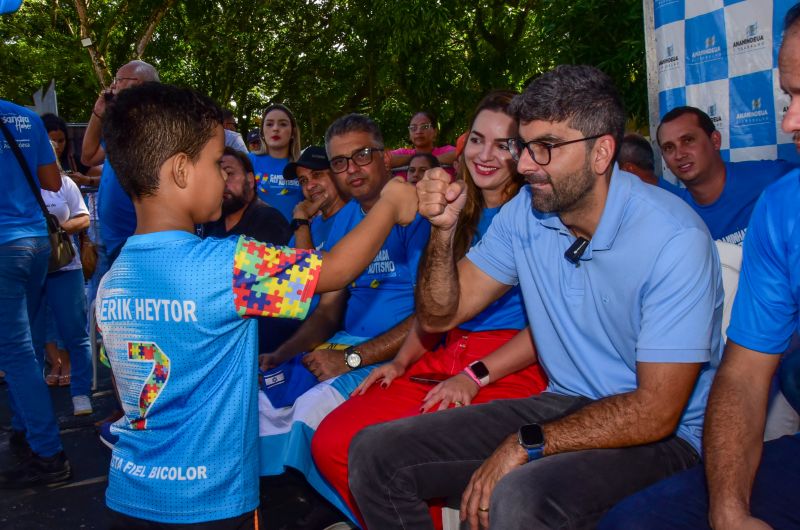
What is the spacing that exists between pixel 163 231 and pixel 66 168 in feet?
24.8

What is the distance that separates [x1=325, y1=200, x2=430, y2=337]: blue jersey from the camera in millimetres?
3619

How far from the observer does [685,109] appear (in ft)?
14.1

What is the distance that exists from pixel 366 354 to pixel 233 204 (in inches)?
56.5

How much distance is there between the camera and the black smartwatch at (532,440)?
7.19 ft

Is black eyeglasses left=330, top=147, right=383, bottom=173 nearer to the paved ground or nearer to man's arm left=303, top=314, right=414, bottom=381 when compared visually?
man's arm left=303, top=314, right=414, bottom=381

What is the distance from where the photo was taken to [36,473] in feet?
13.9

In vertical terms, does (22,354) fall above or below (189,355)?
below

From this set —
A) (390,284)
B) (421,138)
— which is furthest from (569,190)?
(421,138)

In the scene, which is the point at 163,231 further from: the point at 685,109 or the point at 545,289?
the point at 685,109

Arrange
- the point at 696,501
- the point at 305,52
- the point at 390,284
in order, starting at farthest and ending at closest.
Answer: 1. the point at 305,52
2. the point at 390,284
3. the point at 696,501

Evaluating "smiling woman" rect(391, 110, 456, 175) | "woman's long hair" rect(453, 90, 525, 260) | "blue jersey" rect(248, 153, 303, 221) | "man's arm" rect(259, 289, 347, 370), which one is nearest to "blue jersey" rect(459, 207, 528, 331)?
"woman's long hair" rect(453, 90, 525, 260)

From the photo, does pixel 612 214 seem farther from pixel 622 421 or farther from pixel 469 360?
pixel 469 360

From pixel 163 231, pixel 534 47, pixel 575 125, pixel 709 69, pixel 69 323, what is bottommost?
pixel 69 323

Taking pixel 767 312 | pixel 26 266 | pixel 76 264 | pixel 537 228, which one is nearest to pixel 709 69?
pixel 537 228
